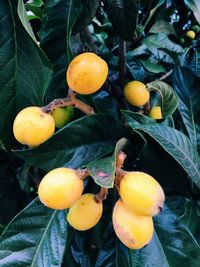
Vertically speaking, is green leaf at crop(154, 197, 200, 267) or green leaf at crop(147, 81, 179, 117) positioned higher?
green leaf at crop(147, 81, 179, 117)

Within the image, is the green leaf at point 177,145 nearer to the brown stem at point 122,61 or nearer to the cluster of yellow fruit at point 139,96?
the cluster of yellow fruit at point 139,96

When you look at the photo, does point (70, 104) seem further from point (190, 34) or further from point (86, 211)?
point (190, 34)

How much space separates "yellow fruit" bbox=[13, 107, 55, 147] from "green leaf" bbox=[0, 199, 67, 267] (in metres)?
0.19

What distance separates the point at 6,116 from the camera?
0.89m

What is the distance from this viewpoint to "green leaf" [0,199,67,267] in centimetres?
86

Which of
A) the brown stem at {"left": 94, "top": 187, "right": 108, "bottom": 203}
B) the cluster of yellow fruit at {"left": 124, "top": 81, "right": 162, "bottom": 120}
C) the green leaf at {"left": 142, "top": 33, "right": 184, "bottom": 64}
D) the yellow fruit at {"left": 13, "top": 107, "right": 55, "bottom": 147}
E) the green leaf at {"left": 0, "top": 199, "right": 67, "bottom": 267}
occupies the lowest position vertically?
the green leaf at {"left": 0, "top": 199, "right": 67, "bottom": 267}

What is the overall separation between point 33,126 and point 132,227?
9.1 inches

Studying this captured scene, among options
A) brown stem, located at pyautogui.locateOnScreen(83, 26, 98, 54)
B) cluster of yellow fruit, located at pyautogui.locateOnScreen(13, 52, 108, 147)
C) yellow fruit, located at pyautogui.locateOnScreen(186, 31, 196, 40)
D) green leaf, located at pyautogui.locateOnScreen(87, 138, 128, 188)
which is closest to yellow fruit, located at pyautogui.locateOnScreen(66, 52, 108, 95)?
cluster of yellow fruit, located at pyautogui.locateOnScreen(13, 52, 108, 147)

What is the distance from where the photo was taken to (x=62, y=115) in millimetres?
853

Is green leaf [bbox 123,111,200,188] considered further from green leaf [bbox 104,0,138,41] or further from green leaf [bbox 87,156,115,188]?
green leaf [bbox 104,0,138,41]

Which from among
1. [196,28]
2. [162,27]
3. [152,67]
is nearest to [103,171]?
[152,67]

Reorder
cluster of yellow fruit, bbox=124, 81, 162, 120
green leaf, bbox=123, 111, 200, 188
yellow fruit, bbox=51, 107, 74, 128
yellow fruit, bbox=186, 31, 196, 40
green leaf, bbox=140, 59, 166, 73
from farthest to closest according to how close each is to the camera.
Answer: yellow fruit, bbox=186, 31, 196, 40, green leaf, bbox=140, 59, 166, 73, cluster of yellow fruit, bbox=124, 81, 162, 120, yellow fruit, bbox=51, 107, 74, 128, green leaf, bbox=123, 111, 200, 188

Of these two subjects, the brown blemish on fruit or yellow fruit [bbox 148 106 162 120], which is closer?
the brown blemish on fruit

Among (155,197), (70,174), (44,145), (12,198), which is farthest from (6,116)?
(12,198)
